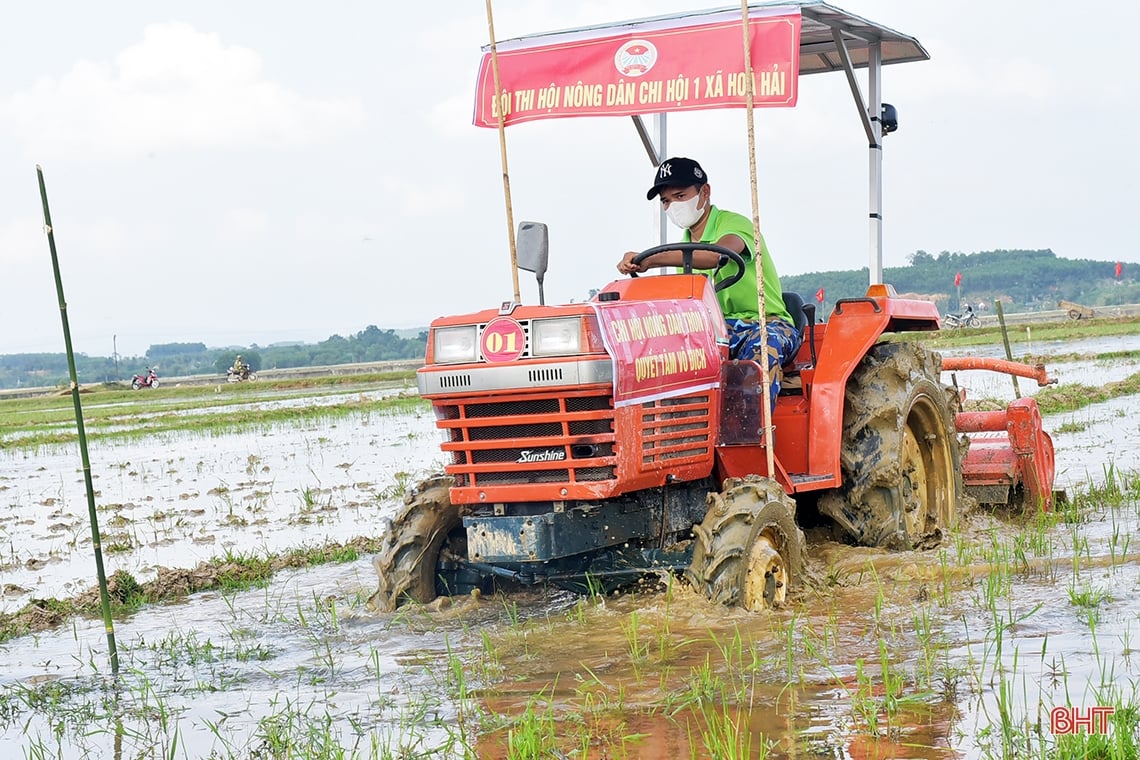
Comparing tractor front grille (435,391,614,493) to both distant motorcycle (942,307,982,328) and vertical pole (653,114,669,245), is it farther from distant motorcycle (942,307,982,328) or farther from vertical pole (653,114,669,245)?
distant motorcycle (942,307,982,328)

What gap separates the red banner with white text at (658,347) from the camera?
5.39 metres

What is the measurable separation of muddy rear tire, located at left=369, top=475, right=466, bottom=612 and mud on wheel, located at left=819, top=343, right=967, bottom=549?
82.3 inches

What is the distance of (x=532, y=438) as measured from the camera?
545 cm

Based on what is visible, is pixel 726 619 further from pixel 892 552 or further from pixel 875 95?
pixel 875 95

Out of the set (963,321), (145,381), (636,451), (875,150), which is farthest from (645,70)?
(145,381)

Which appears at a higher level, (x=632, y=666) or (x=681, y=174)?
(x=681, y=174)

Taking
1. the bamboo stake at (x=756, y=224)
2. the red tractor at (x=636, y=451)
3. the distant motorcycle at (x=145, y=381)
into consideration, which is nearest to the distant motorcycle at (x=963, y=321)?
the distant motorcycle at (x=145, y=381)

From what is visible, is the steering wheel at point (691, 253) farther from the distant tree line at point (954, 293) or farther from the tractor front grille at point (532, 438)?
the distant tree line at point (954, 293)

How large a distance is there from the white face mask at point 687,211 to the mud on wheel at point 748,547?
4.84ft

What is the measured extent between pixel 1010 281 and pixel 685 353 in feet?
422

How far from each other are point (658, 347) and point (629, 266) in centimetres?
89

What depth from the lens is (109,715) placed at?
4.92 m

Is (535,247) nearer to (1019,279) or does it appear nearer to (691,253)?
(691,253)

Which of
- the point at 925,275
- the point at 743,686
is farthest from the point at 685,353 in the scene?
the point at 925,275
